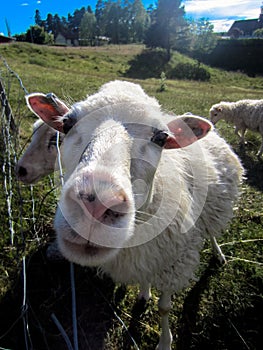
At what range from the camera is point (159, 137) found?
5.15 ft

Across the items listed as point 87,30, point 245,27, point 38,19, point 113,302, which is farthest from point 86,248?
point 38,19

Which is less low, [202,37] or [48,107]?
[202,37]

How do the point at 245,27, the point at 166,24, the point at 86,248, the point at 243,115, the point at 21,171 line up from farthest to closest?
the point at 245,27
the point at 166,24
the point at 243,115
the point at 21,171
the point at 86,248

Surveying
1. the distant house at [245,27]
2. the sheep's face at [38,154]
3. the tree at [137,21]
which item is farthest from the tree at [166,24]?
the distant house at [245,27]

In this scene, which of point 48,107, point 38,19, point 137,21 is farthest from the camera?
point 38,19

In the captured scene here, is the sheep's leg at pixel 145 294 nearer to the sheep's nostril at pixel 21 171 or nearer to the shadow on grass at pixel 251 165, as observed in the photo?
the sheep's nostril at pixel 21 171

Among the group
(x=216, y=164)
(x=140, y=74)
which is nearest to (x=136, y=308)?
(x=216, y=164)

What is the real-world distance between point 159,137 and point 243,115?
6.18m

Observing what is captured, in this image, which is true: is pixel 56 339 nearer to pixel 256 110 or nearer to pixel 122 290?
pixel 122 290

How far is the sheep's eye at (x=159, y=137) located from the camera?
156 centimetres

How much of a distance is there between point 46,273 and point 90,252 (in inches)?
67.4

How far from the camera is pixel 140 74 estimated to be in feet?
93.1

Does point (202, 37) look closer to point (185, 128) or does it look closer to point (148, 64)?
point (148, 64)

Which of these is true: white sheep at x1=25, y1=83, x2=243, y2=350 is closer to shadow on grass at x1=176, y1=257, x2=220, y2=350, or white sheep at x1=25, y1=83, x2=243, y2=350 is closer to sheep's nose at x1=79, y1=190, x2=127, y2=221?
sheep's nose at x1=79, y1=190, x2=127, y2=221
